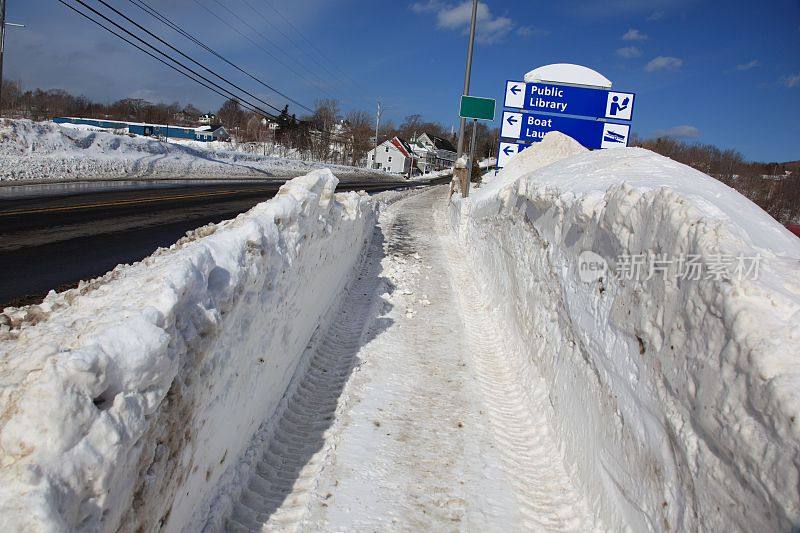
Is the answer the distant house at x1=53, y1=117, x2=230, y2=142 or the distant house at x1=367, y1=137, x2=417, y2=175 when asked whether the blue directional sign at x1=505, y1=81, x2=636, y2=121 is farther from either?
the distant house at x1=53, y1=117, x2=230, y2=142

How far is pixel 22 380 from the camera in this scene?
5.60ft

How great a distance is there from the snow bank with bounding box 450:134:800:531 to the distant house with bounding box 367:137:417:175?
76.9 meters

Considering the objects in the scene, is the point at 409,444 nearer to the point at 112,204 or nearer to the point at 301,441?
the point at 301,441

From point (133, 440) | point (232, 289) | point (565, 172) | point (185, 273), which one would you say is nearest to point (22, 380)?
point (133, 440)

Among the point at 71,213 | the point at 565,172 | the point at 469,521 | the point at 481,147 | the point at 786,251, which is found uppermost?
the point at 481,147

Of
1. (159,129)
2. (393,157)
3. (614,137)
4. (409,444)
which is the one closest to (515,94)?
(614,137)

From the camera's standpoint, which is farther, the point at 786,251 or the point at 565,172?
the point at 565,172

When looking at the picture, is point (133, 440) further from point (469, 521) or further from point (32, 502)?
point (469, 521)

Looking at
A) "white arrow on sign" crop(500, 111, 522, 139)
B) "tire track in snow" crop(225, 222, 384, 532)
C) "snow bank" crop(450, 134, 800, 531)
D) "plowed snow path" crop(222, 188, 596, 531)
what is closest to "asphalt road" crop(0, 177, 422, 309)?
"tire track in snow" crop(225, 222, 384, 532)

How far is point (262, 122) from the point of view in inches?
3408

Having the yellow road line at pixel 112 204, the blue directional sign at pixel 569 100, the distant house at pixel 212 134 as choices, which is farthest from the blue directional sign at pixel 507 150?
the distant house at pixel 212 134

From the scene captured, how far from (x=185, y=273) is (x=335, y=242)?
3.98 metres

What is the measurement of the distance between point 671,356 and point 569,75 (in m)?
16.6

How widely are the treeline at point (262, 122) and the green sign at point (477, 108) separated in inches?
1687
